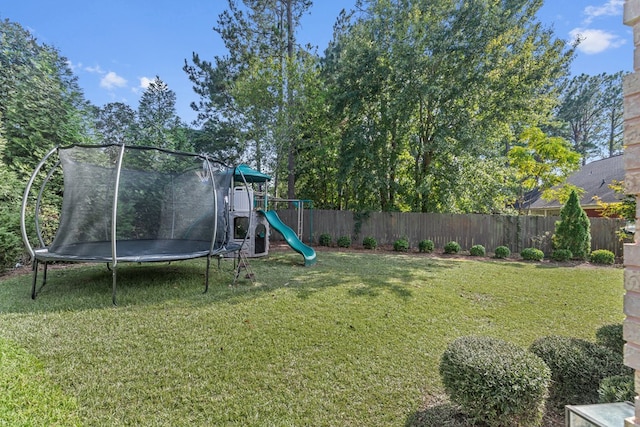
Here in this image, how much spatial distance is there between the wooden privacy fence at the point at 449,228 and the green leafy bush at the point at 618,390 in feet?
29.7

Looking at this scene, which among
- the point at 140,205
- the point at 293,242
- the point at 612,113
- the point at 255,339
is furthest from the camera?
the point at 612,113

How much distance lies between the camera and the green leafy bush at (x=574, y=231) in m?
8.12

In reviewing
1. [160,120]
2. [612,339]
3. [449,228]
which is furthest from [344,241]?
[160,120]

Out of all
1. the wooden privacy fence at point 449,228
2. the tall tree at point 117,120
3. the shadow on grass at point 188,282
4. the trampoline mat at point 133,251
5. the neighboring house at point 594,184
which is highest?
the tall tree at point 117,120

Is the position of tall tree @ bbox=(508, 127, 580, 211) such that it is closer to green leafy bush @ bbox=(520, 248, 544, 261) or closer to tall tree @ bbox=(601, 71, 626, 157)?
green leafy bush @ bbox=(520, 248, 544, 261)

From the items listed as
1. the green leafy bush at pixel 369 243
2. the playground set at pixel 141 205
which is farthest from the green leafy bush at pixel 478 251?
the playground set at pixel 141 205

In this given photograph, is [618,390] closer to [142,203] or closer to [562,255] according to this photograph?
[142,203]

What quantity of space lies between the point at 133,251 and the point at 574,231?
1066 cm

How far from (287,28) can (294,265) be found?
10.3 metres

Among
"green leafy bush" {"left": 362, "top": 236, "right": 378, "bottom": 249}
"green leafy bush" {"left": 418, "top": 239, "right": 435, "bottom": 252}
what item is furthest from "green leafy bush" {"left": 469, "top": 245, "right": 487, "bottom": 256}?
"green leafy bush" {"left": 362, "top": 236, "right": 378, "bottom": 249}

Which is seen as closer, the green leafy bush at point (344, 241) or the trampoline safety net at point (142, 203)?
the trampoline safety net at point (142, 203)

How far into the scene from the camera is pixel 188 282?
4.91 meters

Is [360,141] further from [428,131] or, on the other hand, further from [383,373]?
[383,373]

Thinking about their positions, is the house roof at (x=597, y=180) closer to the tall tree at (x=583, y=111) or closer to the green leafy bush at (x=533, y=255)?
the green leafy bush at (x=533, y=255)
